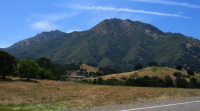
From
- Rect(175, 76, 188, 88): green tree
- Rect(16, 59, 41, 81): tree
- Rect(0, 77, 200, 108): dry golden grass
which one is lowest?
Rect(175, 76, 188, 88): green tree

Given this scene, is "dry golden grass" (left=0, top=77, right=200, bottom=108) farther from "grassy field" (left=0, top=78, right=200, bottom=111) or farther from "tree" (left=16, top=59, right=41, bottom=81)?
"tree" (left=16, top=59, right=41, bottom=81)

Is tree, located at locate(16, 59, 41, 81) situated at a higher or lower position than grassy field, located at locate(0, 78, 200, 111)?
higher

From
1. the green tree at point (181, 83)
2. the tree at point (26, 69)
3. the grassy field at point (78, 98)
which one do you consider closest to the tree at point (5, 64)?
the tree at point (26, 69)

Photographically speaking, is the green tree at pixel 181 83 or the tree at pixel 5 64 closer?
the tree at pixel 5 64

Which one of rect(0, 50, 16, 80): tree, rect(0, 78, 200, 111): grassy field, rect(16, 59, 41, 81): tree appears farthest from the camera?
rect(16, 59, 41, 81): tree

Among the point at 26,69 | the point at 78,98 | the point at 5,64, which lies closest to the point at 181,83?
the point at 26,69

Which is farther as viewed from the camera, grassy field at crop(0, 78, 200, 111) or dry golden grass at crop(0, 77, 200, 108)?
dry golden grass at crop(0, 77, 200, 108)

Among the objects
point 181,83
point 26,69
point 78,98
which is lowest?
point 181,83

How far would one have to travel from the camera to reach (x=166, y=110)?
12227mm

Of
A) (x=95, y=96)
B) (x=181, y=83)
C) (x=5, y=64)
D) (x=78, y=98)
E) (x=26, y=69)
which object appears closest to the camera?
(x=78, y=98)

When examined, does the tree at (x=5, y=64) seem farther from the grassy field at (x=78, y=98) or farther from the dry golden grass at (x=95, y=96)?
the grassy field at (x=78, y=98)

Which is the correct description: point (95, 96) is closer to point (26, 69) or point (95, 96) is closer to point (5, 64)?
point (26, 69)

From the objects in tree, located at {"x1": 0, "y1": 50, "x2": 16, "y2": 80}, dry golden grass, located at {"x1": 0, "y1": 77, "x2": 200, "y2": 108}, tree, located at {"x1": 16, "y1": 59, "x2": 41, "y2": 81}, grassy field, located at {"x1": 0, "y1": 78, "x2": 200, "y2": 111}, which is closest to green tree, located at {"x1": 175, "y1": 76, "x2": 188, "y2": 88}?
dry golden grass, located at {"x1": 0, "y1": 77, "x2": 200, "y2": 108}

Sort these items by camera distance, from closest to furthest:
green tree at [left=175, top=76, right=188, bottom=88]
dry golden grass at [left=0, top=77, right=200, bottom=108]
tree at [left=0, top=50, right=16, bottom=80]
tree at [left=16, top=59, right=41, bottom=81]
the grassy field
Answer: the grassy field → dry golden grass at [left=0, top=77, right=200, bottom=108] → tree at [left=0, top=50, right=16, bottom=80] → tree at [left=16, top=59, right=41, bottom=81] → green tree at [left=175, top=76, right=188, bottom=88]
